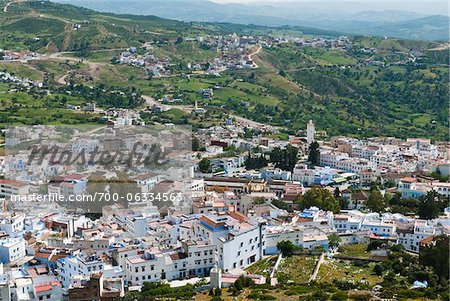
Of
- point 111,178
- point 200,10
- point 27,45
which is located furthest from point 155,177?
point 200,10

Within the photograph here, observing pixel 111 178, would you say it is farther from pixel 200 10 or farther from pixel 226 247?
pixel 200 10

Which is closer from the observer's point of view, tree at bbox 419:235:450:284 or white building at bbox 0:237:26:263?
tree at bbox 419:235:450:284

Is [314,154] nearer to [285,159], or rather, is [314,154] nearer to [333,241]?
[285,159]

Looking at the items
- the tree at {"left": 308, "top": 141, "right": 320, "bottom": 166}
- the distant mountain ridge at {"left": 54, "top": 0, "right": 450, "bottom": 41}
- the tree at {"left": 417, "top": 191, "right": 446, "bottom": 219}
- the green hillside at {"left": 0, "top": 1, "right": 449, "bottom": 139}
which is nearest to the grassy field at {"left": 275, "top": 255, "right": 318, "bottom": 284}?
the tree at {"left": 417, "top": 191, "right": 446, "bottom": 219}

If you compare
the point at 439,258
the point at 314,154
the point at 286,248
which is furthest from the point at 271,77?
the point at 439,258

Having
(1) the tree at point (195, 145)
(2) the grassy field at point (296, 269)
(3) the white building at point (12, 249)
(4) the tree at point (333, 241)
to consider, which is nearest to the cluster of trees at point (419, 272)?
(2) the grassy field at point (296, 269)

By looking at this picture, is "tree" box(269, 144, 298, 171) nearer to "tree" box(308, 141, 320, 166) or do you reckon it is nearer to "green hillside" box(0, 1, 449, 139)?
"tree" box(308, 141, 320, 166)
